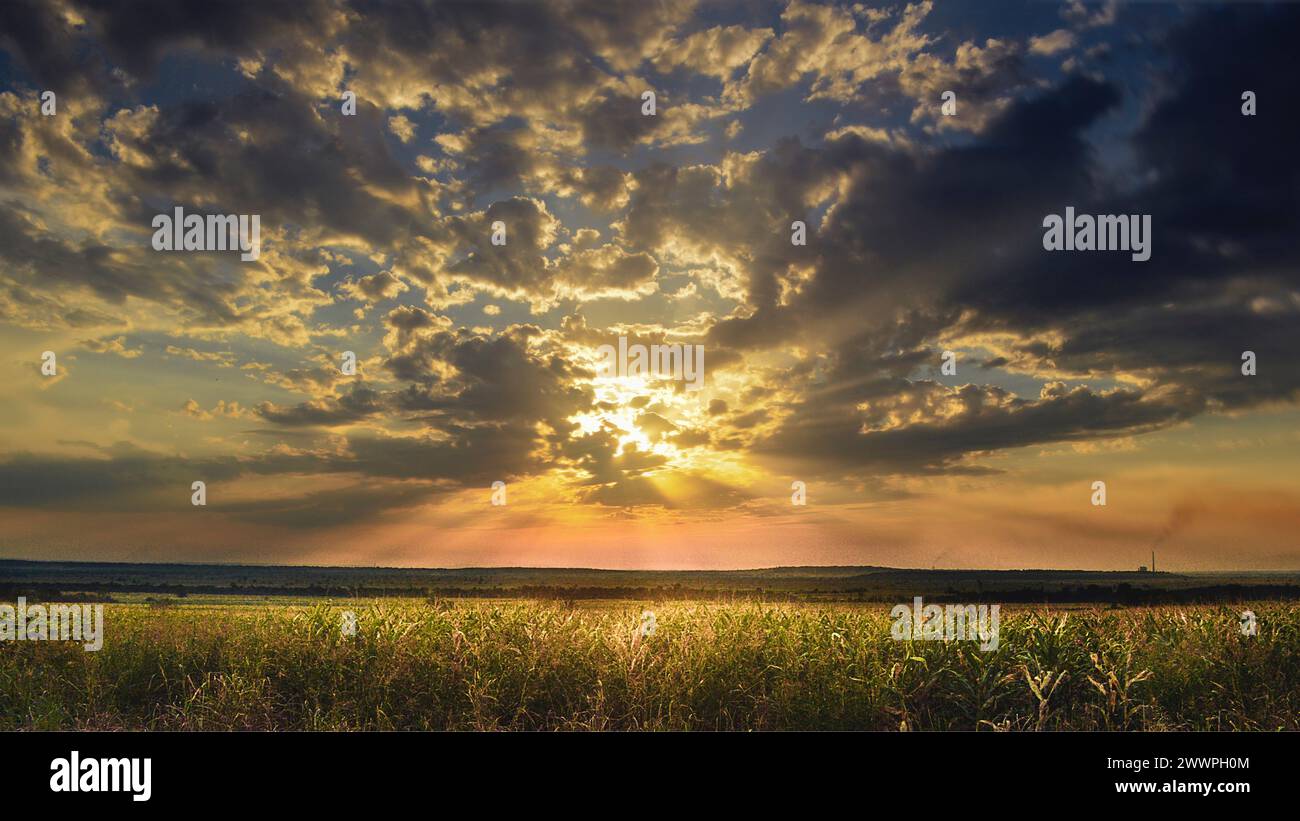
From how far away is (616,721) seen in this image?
32.4 feet

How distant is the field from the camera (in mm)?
9820

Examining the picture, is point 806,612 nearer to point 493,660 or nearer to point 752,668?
point 752,668

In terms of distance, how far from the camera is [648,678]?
10172 millimetres

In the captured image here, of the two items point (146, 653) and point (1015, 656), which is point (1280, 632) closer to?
point (1015, 656)

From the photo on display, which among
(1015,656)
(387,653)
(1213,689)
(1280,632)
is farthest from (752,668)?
(1280,632)

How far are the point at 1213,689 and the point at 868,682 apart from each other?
510cm

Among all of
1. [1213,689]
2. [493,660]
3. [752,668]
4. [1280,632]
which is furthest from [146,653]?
[1280,632]

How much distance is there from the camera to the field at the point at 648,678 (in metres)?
9.82

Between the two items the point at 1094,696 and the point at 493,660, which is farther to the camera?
the point at 493,660

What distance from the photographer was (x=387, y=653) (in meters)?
11.0
